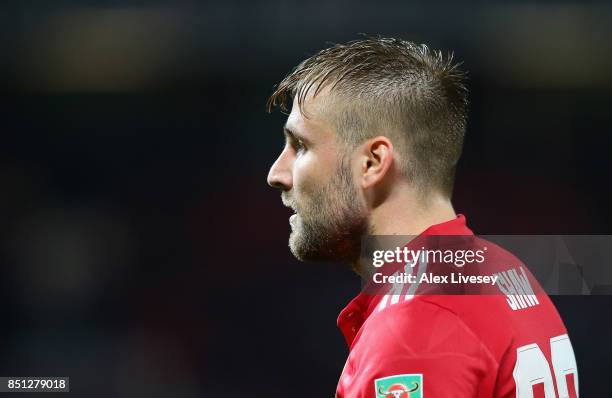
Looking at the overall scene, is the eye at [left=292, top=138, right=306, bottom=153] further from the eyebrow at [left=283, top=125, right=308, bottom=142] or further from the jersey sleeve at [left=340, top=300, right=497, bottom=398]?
the jersey sleeve at [left=340, top=300, right=497, bottom=398]

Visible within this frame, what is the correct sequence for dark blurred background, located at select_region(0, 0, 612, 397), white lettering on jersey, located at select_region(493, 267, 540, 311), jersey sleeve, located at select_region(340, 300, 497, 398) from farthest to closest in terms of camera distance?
dark blurred background, located at select_region(0, 0, 612, 397) → white lettering on jersey, located at select_region(493, 267, 540, 311) → jersey sleeve, located at select_region(340, 300, 497, 398)

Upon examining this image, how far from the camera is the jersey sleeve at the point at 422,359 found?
766 millimetres

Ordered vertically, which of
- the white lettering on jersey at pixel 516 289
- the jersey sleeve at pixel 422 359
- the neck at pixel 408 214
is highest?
the neck at pixel 408 214

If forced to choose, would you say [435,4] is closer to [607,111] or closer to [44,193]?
[607,111]

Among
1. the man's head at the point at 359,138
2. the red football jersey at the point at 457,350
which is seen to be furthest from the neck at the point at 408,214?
the red football jersey at the point at 457,350

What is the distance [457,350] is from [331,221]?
0.32 meters

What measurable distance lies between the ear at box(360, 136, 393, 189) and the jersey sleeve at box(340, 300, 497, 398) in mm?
235

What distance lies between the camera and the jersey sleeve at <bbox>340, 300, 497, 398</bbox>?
0.77m

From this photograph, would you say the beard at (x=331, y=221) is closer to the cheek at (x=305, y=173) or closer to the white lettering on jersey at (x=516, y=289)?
the cheek at (x=305, y=173)

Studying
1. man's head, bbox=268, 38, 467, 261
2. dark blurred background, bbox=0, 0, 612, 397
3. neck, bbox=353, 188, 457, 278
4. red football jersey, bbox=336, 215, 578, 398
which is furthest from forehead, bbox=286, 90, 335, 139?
dark blurred background, bbox=0, 0, 612, 397

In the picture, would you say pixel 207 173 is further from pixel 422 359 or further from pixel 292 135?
pixel 422 359

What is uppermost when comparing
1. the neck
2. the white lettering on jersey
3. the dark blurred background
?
the dark blurred background

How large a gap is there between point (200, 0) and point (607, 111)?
1715 millimetres

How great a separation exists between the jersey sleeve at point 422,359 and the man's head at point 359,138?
243 millimetres
